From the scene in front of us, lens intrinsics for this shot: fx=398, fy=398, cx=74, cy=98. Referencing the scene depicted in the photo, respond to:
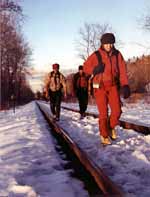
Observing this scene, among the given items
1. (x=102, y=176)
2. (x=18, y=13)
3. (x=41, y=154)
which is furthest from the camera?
(x=18, y=13)

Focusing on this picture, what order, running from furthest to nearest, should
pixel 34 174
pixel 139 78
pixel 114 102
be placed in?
pixel 139 78, pixel 114 102, pixel 34 174

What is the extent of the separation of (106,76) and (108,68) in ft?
0.49

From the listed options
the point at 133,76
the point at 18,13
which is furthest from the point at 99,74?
the point at 133,76

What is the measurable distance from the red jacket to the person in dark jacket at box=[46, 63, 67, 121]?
5938mm

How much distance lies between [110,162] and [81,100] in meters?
10.4

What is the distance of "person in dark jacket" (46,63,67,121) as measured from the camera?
1333 cm

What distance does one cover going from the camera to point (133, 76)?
115 m

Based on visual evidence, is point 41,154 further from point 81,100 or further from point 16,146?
point 81,100

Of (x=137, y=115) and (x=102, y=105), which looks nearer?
(x=102, y=105)

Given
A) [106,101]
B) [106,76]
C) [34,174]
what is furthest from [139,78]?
[34,174]

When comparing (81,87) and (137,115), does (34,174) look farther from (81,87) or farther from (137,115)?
(137,115)

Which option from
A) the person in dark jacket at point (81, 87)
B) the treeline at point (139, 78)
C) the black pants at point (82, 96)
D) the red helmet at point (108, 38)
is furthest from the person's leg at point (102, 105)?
the treeline at point (139, 78)

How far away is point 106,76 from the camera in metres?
7.17

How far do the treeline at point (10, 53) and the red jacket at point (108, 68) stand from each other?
14.3m
